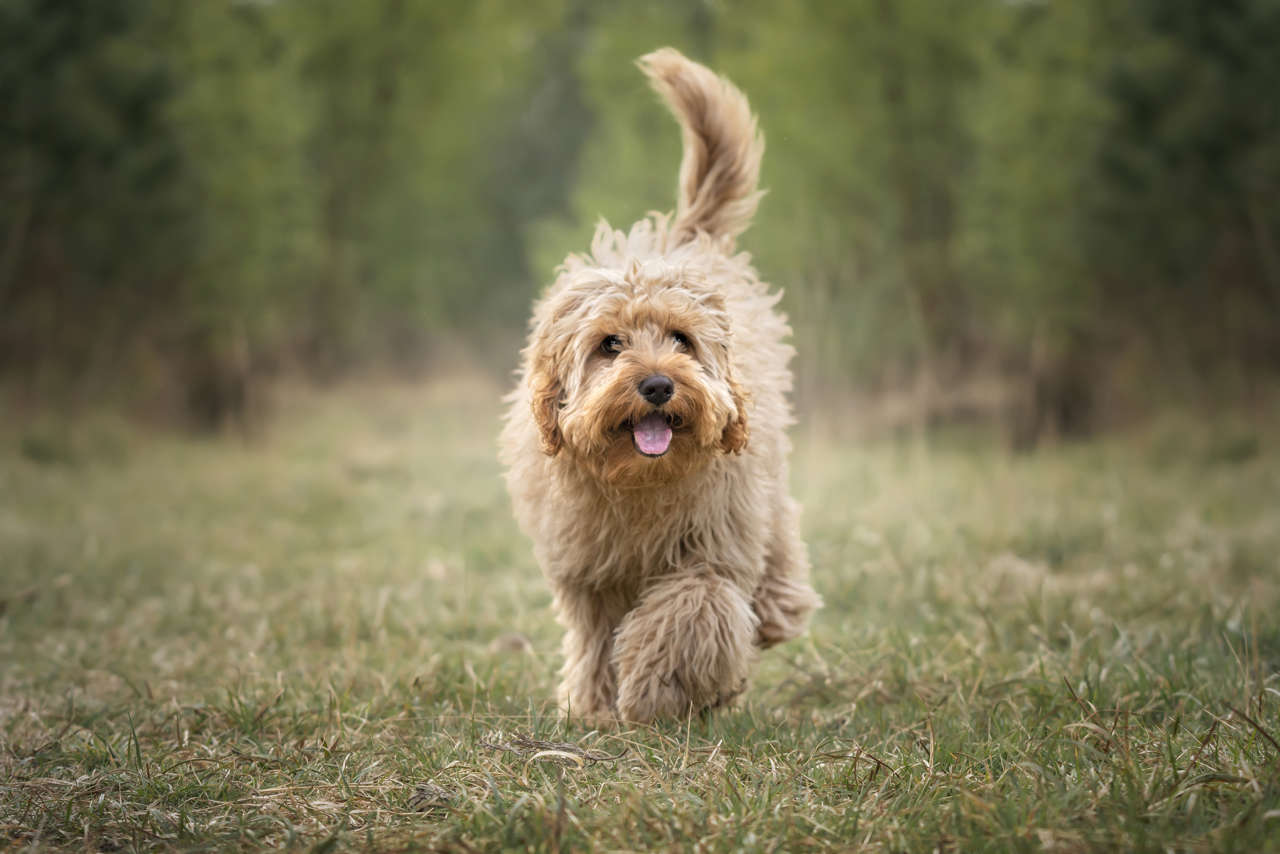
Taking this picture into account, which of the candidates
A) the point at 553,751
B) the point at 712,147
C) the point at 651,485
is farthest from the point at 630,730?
the point at 712,147

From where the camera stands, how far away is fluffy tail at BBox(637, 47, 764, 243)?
475 centimetres

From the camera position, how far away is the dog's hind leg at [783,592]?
4000 mm

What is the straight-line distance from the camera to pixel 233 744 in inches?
128

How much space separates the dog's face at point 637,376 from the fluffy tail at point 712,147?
3.92 feet

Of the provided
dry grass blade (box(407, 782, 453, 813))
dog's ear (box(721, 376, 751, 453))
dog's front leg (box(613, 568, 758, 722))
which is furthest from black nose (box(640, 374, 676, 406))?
dry grass blade (box(407, 782, 453, 813))

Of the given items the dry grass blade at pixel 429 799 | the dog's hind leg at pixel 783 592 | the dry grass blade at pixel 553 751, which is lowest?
the dry grass blade at pixel 429 799

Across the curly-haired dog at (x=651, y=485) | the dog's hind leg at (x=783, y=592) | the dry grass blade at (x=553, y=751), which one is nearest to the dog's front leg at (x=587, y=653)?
the curly-haired dog at (x=651, y=485)

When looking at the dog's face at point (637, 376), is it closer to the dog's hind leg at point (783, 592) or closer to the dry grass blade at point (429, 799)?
the dog's hind leg at point (783, 592)

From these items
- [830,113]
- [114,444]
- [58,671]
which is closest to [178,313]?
[114,444]

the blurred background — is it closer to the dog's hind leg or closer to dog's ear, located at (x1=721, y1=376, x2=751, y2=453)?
the dog's hind leg

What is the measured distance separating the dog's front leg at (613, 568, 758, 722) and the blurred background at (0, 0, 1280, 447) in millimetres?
6706

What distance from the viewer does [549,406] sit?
3.60 metres

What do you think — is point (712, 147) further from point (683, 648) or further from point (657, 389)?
point (683, 648)

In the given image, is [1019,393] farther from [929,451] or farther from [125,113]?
[125,113]
